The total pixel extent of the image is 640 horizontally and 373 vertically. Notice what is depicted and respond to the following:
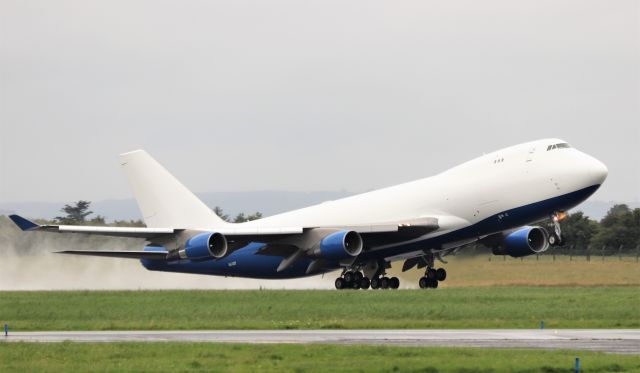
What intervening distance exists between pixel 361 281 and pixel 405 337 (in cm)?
2223

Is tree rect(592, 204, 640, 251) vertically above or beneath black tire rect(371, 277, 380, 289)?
above

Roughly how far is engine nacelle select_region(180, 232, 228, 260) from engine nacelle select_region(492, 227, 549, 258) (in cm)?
1153

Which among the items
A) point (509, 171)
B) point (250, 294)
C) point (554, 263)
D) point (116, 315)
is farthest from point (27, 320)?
point (554, 263)

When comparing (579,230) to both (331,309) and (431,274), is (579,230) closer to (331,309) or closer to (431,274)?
(431,274)

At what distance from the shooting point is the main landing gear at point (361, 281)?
4938 centimetres

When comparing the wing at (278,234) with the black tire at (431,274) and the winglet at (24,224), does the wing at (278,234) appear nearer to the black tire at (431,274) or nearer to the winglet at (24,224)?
the winglet at (24,224)

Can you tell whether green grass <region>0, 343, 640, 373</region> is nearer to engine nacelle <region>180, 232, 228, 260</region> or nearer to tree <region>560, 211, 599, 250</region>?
engine nacelle <region>180, 232, 228, 260</region>

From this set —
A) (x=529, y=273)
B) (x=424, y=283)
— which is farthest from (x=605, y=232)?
(x=424, y=283)

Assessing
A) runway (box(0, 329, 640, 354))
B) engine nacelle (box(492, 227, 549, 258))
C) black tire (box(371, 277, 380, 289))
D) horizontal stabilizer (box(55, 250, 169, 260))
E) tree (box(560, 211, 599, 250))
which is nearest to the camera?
runway (box(0, 329, 640, 354))

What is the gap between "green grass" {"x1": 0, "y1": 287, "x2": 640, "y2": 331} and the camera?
107ft

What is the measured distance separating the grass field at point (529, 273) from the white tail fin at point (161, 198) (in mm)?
9518

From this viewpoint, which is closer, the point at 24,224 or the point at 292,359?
the point at 292,359

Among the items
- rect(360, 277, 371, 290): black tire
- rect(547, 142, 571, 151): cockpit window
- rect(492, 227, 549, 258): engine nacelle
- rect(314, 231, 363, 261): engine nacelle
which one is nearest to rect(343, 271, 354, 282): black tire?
rect(360, 277, 371, 290): black tire

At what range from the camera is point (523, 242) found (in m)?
49.1
